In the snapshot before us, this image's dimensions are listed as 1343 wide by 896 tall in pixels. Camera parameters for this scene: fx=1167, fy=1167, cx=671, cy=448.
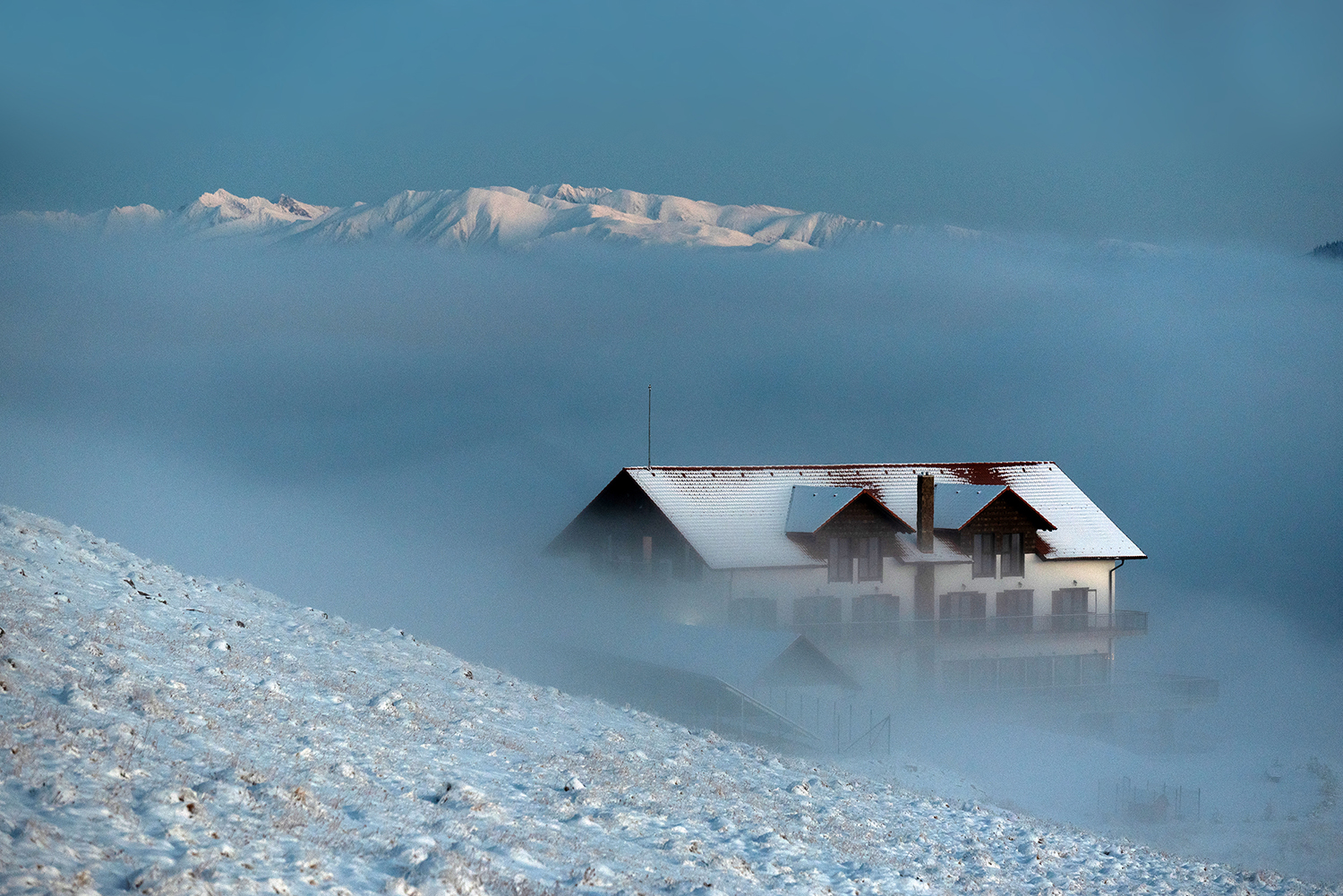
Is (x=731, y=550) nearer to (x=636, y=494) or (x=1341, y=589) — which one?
(x=636, y=494)

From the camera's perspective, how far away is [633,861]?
13.8 meters

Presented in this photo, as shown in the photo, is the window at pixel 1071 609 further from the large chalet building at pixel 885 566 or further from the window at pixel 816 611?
the window at pixel 816 611

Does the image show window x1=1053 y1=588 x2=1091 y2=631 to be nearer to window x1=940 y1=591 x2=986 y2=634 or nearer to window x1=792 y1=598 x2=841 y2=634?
window x1=940 y1=591 x2=986 y2=634

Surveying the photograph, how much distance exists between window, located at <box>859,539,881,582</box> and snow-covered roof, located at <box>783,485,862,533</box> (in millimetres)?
2135

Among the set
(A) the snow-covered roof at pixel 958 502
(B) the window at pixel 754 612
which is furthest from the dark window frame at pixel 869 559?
(B) the window at pixel 754 612

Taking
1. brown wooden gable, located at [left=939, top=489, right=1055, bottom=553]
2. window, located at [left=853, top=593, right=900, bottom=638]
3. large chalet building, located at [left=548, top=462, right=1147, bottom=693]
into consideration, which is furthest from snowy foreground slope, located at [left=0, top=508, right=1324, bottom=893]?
brown wooden gable, located at [left=939, top=489, right=1055, bottom=553]

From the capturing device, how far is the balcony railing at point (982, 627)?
2099 inches

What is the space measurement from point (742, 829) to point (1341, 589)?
683 ft

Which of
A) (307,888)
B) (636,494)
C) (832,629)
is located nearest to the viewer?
(307,888)

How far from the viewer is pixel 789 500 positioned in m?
56.7

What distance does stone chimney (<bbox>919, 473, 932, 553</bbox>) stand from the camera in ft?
185

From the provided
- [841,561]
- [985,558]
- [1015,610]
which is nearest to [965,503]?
[985,558]

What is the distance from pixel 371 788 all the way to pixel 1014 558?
48278 millimetres

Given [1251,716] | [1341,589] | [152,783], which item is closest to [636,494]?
[152,783]
